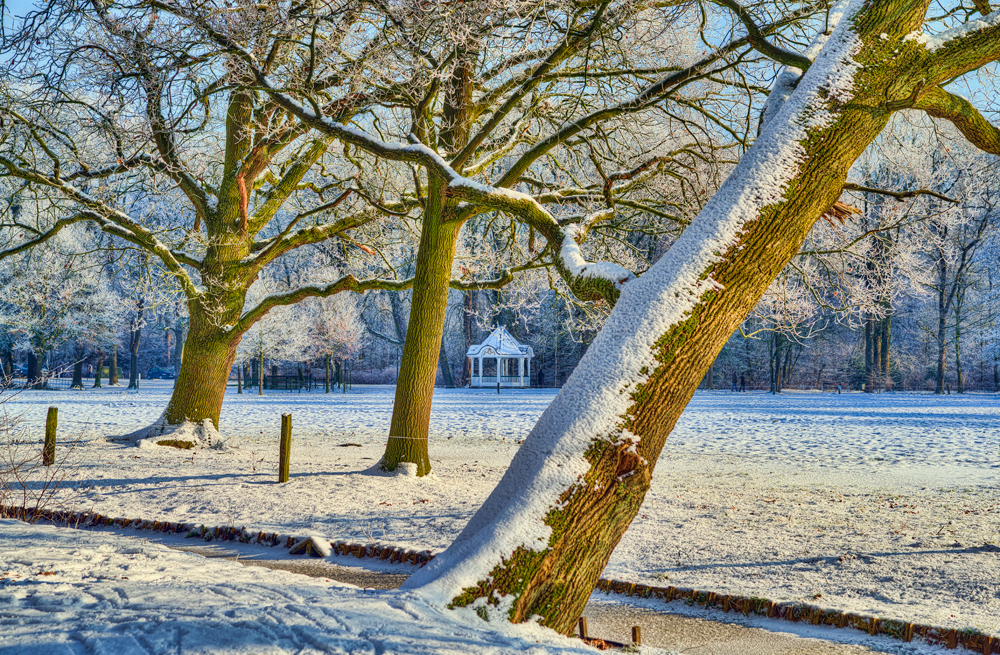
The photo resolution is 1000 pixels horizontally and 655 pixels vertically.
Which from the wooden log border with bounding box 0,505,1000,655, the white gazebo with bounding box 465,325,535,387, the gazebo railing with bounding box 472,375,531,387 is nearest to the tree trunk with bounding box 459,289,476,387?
the gazebo railing with bounding box 472,375,531,387

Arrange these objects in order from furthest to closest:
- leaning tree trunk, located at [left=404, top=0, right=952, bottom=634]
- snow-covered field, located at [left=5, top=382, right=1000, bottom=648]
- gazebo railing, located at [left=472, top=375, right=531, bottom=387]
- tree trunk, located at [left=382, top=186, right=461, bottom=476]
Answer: gazebo railing, located at [left=472, top=375, right=531, bottom=387]
tree trunk, located at [left=382, top=186, right=461, bottom=476]
snow-covered field, located at [left=5, top=382, right=1000, bottom=648]
leaning tree trunk, located at [left=404, top=0, right=952, bottom=634]

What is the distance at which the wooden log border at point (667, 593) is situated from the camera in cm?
400

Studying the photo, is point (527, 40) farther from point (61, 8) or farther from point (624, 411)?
point (61, 8)

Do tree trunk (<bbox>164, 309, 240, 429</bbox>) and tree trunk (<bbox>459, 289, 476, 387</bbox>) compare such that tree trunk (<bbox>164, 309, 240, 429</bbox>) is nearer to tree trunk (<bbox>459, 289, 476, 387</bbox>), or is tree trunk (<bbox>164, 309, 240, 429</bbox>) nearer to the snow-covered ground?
the snow-covered ground

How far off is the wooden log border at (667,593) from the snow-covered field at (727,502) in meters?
0.19

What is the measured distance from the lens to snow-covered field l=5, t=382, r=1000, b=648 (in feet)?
16.9

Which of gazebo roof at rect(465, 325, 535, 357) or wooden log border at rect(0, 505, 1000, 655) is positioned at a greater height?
gazebo roof at rect(465, 325, 535, 357)

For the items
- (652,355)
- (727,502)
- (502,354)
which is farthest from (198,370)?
(502,354)

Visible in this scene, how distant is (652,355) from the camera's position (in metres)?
3.04

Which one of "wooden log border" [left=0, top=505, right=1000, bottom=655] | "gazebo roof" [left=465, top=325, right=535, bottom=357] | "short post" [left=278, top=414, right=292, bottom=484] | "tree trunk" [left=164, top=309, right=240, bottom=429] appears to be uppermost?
"gazebo roof" [left=465, top=325, right=535, bottom=357]

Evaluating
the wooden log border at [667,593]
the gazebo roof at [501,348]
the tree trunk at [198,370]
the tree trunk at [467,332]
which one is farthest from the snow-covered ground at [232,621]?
the tree trunk at [467,332]

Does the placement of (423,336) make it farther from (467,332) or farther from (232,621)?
(467,332)

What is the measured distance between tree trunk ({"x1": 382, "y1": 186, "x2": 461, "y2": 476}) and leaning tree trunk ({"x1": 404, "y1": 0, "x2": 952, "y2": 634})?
229 inches

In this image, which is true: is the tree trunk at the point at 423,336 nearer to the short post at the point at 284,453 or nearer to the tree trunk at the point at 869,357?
the short post at the point at 284,453
